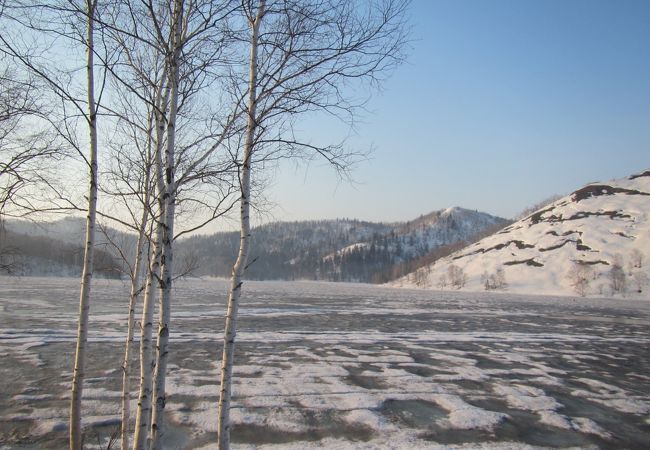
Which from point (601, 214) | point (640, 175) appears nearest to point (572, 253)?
point (601, 214)

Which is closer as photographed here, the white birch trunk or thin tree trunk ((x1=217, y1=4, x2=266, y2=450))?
the white birch trunk

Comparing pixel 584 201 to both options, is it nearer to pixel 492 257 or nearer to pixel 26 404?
pixel 492 257

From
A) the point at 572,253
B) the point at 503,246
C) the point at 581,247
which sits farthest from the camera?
the point at 503,246

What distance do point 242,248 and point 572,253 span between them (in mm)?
138535

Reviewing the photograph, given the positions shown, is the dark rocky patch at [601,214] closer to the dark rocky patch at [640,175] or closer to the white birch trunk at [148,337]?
the dark rocky patch at [640,175]

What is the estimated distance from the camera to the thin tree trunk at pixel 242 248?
15.2 feet

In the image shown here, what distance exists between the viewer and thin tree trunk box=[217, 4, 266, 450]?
4645 mm

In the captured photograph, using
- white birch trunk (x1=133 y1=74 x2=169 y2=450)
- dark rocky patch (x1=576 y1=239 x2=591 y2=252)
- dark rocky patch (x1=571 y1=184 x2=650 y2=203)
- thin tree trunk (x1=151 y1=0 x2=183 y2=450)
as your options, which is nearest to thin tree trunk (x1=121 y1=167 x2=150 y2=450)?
white birch trunk (x1=133 y1=74 x2=169 y2=450)

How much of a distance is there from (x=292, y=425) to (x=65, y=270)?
119312mm

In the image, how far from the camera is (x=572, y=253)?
122 meters

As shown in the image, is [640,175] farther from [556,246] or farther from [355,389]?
[355,389]

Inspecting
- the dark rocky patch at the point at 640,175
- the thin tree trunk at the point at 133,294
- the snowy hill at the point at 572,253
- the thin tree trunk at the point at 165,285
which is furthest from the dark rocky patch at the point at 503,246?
the thin tree trunk at the point at 165,285

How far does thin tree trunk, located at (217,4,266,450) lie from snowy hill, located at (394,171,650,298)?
112 m

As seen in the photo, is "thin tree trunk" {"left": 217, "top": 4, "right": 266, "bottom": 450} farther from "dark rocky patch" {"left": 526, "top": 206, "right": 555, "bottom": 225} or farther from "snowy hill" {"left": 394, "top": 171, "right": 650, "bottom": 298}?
"dark rocky patch" {"left": 526, "top": 206, "right": 555, "bottom": 225}
